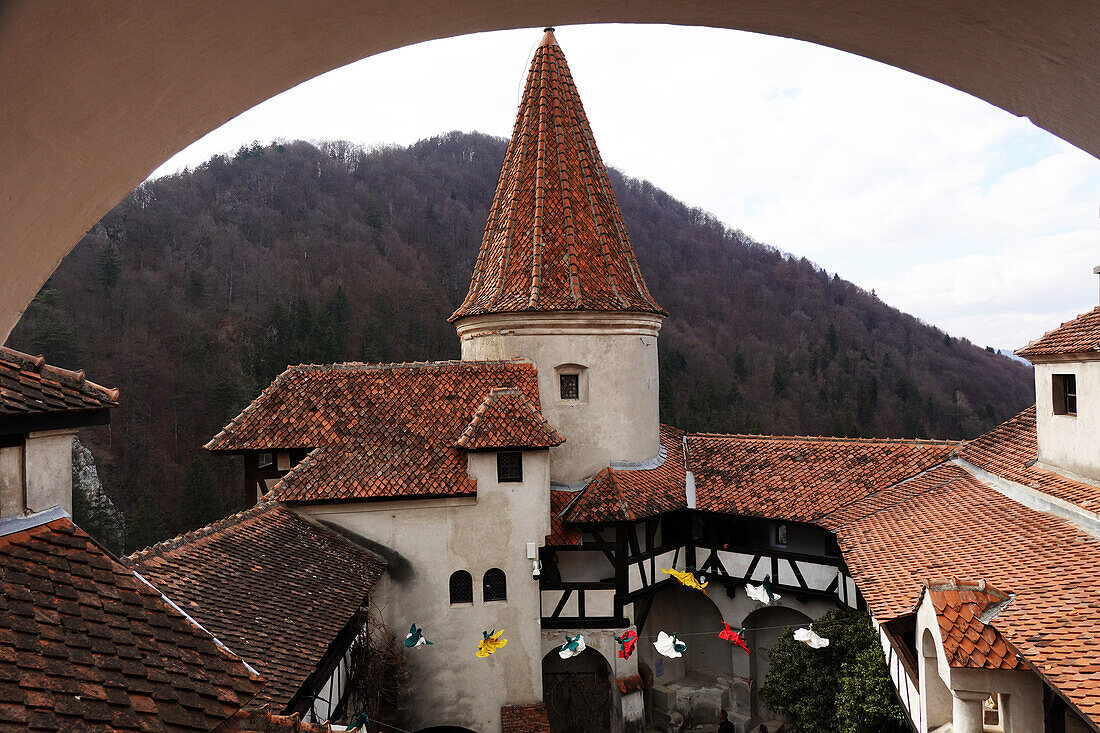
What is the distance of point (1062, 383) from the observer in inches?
433

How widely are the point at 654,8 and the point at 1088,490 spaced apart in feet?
35.9

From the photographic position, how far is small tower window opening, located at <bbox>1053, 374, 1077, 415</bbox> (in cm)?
1088

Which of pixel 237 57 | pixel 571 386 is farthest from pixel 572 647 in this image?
pixel 237 57

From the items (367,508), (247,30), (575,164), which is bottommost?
(367,508)

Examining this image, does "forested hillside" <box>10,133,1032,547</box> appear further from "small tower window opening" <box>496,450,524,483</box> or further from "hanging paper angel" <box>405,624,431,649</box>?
"small tower window opening" <box>496,450,524,483</box>

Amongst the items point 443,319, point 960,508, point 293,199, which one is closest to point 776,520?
point 960,508

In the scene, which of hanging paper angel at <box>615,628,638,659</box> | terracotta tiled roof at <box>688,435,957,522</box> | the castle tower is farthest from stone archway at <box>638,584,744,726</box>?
the castle tower

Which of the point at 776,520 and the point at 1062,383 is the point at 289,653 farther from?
the point at 1062,383

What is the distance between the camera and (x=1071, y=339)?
35.3 ft

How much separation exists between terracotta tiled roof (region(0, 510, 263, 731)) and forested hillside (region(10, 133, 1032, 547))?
88.4ft

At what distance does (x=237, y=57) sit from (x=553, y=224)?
1470cm

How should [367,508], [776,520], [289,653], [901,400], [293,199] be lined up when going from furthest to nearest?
[293,199], [901,400], [776,520], [367,508], [289,653]

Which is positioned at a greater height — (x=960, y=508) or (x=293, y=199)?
(x=293, y=199)

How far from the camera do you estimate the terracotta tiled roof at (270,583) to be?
309 inches
